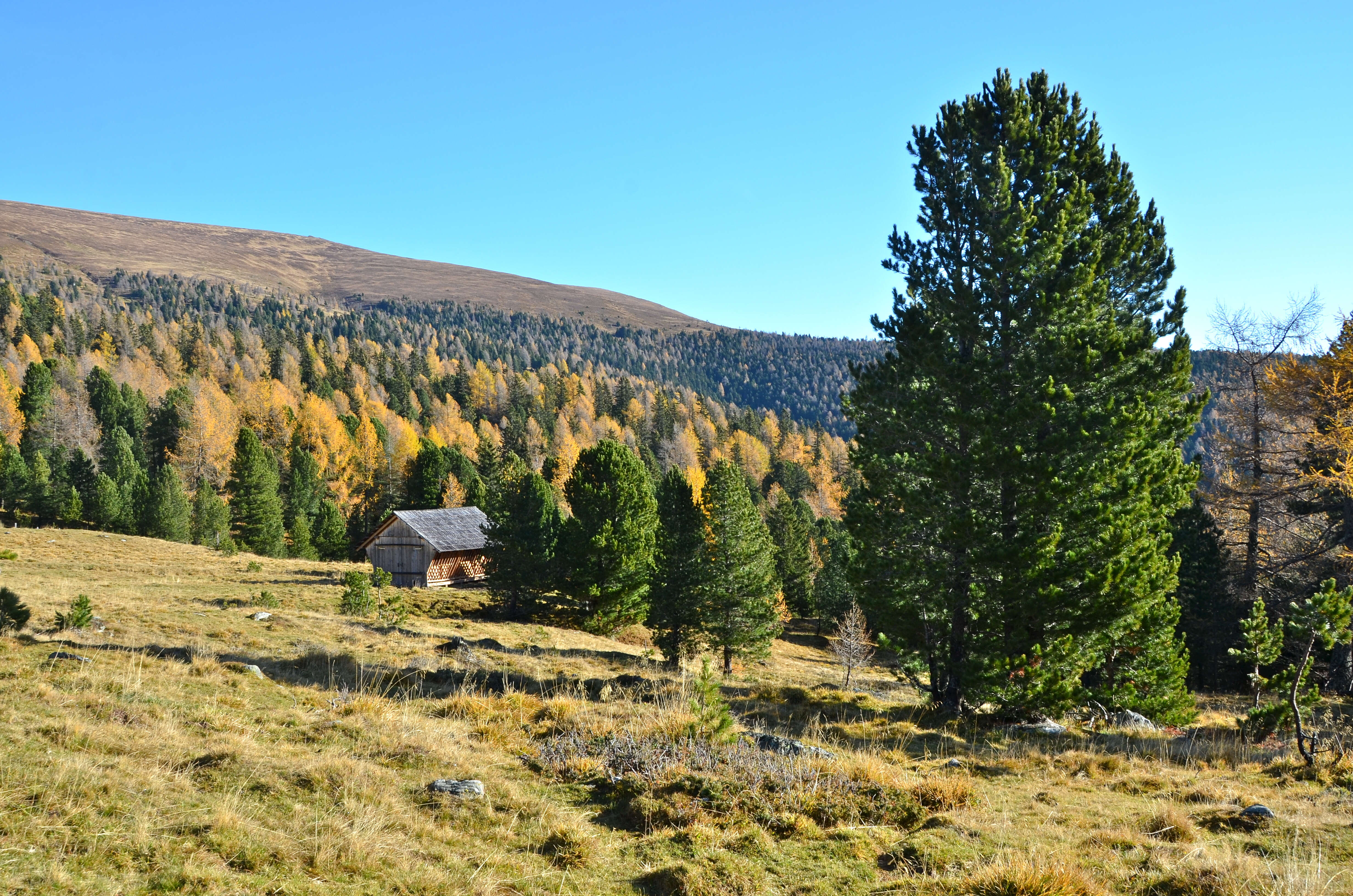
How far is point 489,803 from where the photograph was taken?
6.86 meters

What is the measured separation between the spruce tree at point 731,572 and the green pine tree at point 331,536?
4959cm

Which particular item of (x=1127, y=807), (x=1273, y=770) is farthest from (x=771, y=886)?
(x=1273, y=770)

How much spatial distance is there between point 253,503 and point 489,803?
6687 cm

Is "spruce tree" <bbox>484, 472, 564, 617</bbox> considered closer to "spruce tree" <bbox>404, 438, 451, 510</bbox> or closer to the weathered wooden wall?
the weathered wooden wall

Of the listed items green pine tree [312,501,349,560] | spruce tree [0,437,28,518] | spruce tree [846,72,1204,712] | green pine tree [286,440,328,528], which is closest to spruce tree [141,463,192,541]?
spruce tree [0,437,28,518]

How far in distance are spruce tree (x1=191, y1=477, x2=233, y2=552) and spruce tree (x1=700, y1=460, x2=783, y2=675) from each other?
156 ft

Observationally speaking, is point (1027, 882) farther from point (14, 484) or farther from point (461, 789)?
point (14, 484)

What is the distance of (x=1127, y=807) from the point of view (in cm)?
805

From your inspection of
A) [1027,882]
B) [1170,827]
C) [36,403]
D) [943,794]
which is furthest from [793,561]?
[36,403]

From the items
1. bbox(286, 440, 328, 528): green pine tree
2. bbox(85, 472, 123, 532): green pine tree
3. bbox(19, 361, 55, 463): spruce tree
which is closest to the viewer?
bbox(85, 472, 123, 532): green pine tree

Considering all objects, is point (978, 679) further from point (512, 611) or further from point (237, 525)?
point (237, 525)

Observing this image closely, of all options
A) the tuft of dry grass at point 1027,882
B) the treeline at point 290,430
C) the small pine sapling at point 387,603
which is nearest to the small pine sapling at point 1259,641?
the tuft of dry grass at point 1027,882

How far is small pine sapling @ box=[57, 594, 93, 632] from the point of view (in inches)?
555

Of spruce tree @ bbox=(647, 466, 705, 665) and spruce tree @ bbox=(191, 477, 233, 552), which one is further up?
spruce tree @ bbox=(647, 466, 705, 665)
